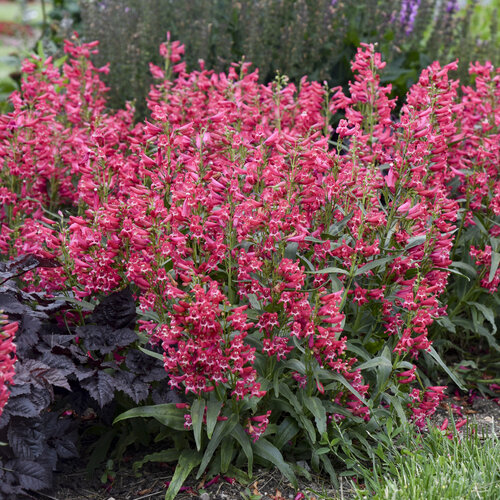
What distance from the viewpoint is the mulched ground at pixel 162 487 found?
10.4 feet

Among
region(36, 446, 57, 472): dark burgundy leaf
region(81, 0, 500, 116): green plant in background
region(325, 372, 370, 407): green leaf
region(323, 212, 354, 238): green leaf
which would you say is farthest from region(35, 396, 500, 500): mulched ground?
region(81, 0, 500, 116): green plant in background

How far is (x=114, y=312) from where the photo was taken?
3.12 m

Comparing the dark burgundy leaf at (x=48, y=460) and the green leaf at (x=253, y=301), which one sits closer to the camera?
the dark burgundy leaf at (x=48, y=460)

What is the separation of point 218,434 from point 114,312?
70cm

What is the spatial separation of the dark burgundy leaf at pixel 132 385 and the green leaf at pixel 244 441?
44 cm

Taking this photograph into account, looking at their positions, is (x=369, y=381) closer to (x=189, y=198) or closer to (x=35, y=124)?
(x=189, y=198)

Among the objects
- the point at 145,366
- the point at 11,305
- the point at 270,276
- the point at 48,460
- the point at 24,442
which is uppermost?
the point at 270,276

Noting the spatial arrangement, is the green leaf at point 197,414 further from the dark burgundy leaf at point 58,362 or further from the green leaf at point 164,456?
the dark burgundy leaf at point 58,362

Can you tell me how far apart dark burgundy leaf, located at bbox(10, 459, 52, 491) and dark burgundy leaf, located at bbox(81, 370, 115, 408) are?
A: 35 cm

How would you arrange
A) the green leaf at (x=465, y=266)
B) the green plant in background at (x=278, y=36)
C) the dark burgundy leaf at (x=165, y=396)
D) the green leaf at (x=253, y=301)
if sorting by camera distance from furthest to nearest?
the green plant in background at (x=278, y=36) < the green leaf at (x=465, y=266) < the green leaf at (x=253, y=301) < the dark burgundy leaf at (x=165, y=396)

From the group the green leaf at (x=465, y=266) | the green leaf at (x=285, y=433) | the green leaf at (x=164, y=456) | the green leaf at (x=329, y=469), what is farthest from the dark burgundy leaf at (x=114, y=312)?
the green leaf at (x=465, y=266)

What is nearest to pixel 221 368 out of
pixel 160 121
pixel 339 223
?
pixel 339 223

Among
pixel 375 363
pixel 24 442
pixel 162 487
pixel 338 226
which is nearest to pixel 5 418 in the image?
pixel 24 442

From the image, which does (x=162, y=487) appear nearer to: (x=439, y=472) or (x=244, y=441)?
(x=244, y=441)
